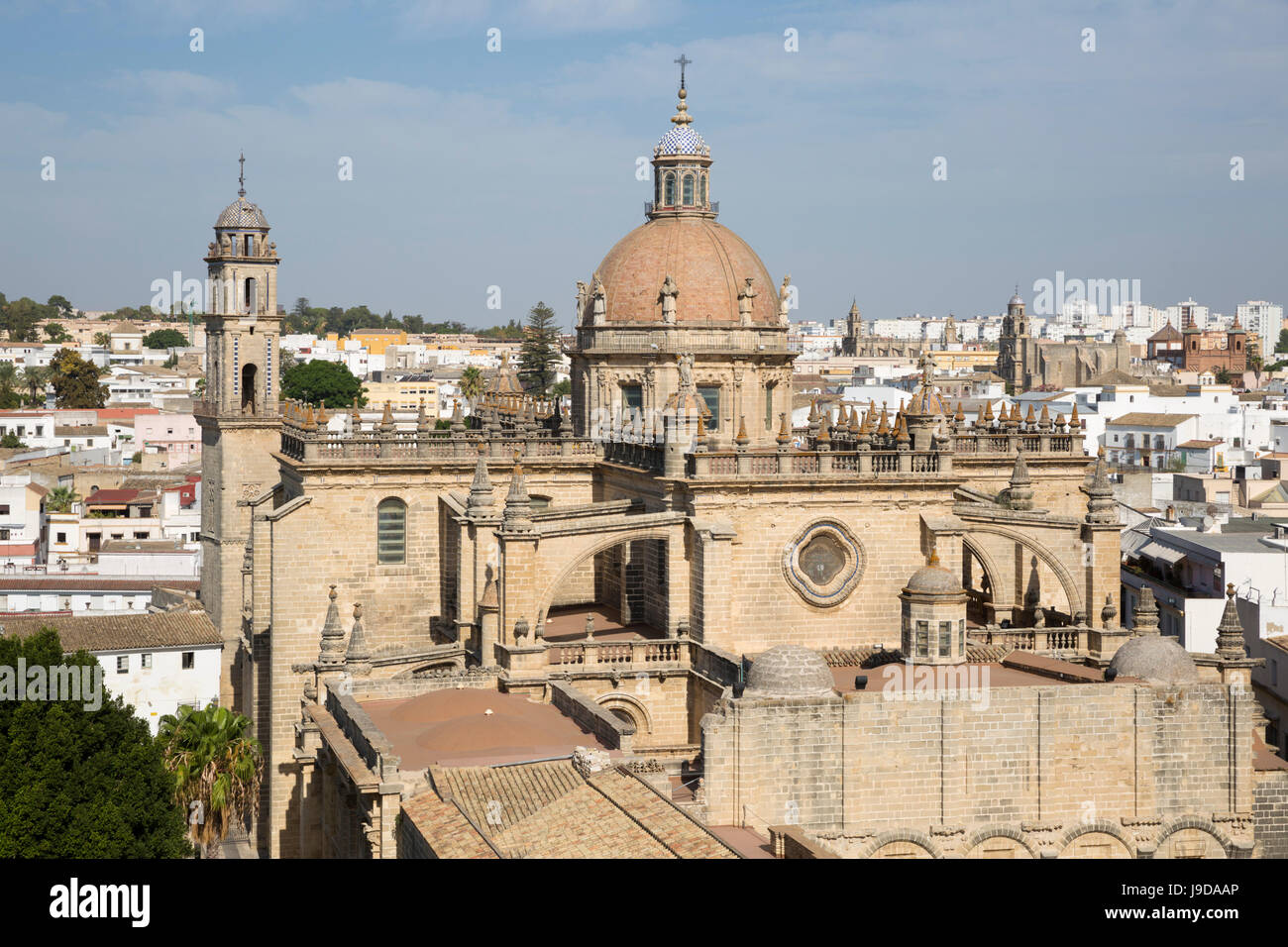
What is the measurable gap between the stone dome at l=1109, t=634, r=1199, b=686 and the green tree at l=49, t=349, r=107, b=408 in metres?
115

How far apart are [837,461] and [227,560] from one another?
21993 mm

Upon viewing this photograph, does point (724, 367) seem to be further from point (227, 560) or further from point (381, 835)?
point (381, 835)

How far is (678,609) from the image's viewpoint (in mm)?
36438

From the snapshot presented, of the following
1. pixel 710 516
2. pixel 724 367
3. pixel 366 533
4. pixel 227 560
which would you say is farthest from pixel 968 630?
pixel 227 560

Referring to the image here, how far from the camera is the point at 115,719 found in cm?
3438

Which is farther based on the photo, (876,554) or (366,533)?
(366,533)

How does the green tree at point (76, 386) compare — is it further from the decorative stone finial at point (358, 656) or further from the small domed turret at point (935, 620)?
the small domed turret at point (935, 620)

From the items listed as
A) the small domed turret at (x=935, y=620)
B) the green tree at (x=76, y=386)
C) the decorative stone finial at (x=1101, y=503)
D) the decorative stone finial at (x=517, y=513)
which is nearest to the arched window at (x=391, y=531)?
the decorative stone finial at (x=517, y=513)

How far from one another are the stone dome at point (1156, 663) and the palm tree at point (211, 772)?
69.0ft

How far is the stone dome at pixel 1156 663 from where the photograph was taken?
30.9 metres

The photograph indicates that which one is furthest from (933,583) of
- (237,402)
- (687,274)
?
(237,402)
